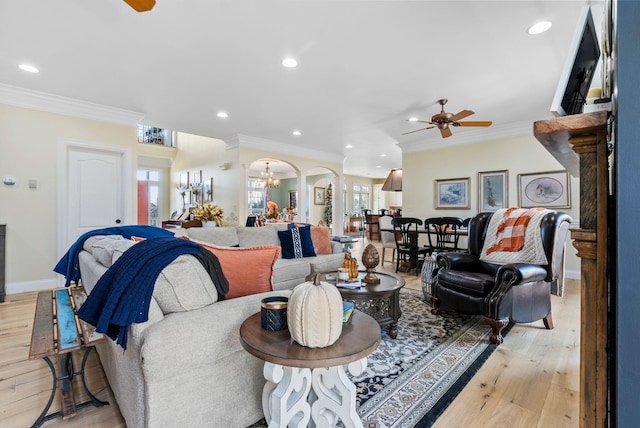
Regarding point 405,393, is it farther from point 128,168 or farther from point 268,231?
point 128,168

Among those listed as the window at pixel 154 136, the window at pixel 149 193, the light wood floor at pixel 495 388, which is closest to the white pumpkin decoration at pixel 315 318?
the light wood floor at pixel 495 388

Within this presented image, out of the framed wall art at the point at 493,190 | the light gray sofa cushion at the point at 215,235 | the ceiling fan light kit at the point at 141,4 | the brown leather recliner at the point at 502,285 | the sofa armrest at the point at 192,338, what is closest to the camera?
the sofa armrest at the point at 192,338

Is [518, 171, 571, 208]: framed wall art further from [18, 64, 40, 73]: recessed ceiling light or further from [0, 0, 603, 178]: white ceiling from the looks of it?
[18, 64, 40, 73]: recessed ceiling light

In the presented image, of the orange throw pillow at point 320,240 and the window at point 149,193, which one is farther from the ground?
the window at point 149,193

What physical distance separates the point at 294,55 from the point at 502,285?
2788mm

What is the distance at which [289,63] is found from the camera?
10.0ft

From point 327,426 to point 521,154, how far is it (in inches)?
220

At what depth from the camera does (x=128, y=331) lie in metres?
1.23

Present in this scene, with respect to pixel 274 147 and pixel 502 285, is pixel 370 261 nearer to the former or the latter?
pixel 502 285

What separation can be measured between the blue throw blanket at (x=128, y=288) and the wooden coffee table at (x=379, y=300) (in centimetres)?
132

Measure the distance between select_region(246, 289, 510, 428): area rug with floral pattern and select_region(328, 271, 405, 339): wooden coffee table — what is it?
0.16 meters

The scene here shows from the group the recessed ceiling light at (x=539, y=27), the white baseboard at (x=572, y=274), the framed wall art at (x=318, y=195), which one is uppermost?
the recessed ceiling light at (x=539, y=27)

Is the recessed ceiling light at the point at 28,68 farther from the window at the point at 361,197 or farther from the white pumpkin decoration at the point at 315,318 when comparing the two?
the window at the point at 361,197

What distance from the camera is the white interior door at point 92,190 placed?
4215 millimetres
